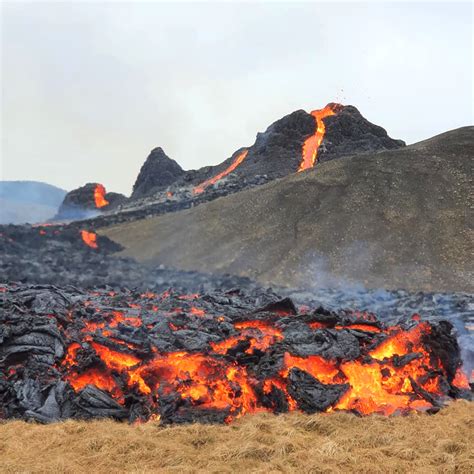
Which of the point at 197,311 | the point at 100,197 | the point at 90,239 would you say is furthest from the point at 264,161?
the point at 197,311

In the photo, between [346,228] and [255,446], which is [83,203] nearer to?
[346,228]

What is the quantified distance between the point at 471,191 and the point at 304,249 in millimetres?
15571

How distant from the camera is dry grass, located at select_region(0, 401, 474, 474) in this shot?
879cm

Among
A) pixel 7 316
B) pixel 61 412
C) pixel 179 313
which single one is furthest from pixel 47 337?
pixel 179 313

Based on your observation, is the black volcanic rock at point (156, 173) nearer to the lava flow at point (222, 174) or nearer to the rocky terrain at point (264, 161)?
the rocky terrain at point (264, 161)

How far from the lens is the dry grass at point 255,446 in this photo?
879cm

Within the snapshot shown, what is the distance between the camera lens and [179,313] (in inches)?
687

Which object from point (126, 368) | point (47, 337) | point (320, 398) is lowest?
point (320, 398)

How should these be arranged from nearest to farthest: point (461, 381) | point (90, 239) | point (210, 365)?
1. point (210, 365)
2. point (461, 381)
3. point (90, 239)

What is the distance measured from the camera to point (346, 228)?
37594 mm

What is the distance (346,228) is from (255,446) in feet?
97.0

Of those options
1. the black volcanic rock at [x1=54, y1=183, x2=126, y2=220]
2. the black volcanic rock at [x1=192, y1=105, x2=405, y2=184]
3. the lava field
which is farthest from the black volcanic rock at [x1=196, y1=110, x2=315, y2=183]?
the lava field

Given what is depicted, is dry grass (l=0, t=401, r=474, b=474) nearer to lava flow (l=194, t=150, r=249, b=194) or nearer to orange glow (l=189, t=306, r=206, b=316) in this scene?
orange glow (l=189, t=306, r=206, b=316)

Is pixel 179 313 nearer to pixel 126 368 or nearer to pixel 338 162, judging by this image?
pixel 126 368
